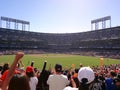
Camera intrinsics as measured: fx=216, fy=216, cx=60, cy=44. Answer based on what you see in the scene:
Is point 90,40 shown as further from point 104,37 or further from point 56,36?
point 56,36

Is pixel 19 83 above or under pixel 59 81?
above

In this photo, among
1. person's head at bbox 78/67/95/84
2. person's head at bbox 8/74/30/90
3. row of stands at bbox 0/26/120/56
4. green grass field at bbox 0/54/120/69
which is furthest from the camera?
row of stands at bbox 0/26/120/56

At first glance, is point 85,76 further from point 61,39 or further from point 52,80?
point 61,39

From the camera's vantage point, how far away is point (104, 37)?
9881 centimetres

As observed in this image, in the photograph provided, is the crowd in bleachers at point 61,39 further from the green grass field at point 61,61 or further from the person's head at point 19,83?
the person's head at point 19,83

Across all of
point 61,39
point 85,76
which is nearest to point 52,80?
point 85,76

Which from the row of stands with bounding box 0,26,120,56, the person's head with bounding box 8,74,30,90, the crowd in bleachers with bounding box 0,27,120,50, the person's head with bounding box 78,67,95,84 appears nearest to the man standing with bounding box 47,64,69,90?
the person's head with bounding box 78,67,95,84

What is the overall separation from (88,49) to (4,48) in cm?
3825

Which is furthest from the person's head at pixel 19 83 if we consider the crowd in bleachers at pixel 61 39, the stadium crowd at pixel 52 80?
the crowd in bleachers at pixel 61 39

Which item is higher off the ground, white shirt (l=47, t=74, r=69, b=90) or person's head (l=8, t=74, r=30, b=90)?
person's head (l=8, t=74, r=30, b=90)

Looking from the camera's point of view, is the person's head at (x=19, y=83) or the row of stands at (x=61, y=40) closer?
the person's head at (x=19, y=83)

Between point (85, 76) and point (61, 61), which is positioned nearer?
point (85, 76)

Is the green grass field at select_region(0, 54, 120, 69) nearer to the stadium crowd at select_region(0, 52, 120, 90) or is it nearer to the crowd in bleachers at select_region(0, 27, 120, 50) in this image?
the stadium crowd at select_region(0, 52, 120, 90)

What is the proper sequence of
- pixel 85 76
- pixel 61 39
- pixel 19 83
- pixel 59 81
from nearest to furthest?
pixel 19 83, pixel 85 76, pixel 59 81, pixel 61 39
